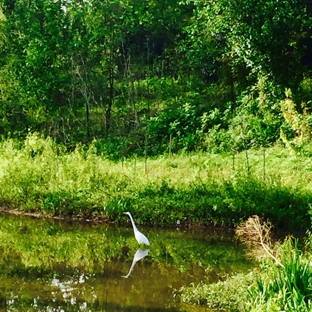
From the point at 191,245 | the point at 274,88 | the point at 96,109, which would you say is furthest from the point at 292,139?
the point at 96,109

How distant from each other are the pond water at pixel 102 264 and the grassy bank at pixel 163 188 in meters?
0.42

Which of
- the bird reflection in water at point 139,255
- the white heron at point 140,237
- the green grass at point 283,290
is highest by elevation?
the green grass at point 283,290

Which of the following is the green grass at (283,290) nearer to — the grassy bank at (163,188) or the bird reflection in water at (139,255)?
the bird reflection in water at (139,255)

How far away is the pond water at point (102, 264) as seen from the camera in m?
7.43

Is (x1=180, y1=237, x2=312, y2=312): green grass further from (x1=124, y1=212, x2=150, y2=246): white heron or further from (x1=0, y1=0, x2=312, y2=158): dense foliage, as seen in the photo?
(x1=0, y1=0, x2=312, y2=158): dense foliage

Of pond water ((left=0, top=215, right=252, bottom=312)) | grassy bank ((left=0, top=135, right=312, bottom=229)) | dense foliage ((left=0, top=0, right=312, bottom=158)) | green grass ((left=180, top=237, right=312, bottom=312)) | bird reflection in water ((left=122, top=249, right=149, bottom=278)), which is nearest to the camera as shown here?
green grass ((left=180, top=237, right=312, bottom=312))

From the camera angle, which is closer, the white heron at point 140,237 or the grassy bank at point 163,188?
the white heron at point 140,237

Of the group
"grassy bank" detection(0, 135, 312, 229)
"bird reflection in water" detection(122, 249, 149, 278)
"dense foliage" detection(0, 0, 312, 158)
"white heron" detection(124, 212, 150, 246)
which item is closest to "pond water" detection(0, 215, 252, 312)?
"bird reflection in water" detection(122, 249, 149, 278)

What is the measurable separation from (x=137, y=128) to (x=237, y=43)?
464cm

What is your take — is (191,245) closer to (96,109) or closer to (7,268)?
(7,268)

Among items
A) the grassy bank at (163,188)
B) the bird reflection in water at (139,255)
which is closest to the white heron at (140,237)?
the bird reflection in water at (139,255)

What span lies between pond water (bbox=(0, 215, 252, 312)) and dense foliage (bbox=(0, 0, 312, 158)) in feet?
17.7

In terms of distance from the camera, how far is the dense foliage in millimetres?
15664

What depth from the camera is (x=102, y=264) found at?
9.27m
